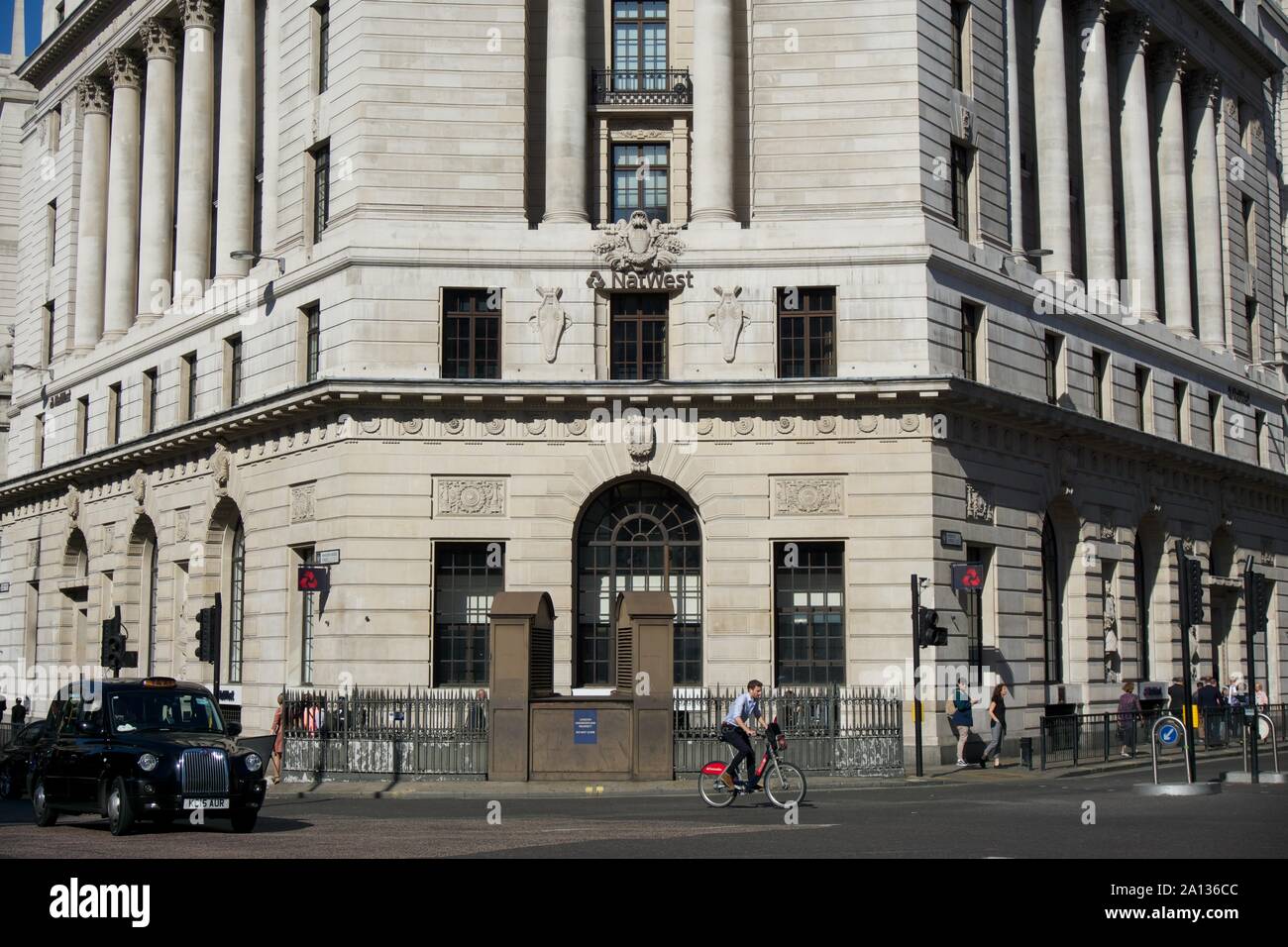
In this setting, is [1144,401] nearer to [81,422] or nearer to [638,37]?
[638,37]

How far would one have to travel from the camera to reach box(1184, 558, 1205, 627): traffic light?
93.2ft

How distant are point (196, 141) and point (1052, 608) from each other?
30.2 m

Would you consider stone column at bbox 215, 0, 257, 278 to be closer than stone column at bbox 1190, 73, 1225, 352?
Yes

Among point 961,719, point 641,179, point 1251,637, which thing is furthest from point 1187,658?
point 641,179

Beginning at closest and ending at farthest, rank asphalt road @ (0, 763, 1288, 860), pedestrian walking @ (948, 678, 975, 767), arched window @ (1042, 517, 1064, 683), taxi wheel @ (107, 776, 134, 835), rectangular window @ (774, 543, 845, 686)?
asphalt road @ (0, 763, 1288, 860) → taxi wheel @ (107, 776, 134, 835) → pedestrian walking @ (948, 678, 975, 767) → rectangular window @ (774, 543, 845, 686) → arched window @ (1042, 517, 1064, 683)

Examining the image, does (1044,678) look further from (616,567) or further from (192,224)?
(192,224)

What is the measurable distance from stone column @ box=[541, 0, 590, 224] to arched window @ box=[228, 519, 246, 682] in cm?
1378

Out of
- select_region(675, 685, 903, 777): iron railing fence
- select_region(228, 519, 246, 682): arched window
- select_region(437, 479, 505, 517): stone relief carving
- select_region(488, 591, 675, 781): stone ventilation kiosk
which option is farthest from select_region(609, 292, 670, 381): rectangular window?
select_region(228, 519, 246, 682): arched window

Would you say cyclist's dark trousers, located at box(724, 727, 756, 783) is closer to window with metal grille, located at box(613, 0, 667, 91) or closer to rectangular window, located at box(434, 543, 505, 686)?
rectangular window, located at box(434, 543, 505, 686)

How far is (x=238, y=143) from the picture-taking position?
47938 mm

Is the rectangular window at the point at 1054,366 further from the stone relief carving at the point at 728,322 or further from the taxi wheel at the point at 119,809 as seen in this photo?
the taxi wheel at the point at 119,809

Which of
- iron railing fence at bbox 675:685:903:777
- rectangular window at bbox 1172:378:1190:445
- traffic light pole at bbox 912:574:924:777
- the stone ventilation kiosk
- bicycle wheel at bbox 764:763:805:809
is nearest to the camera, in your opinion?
bicycle wheel at bbox 764:763:805:809
